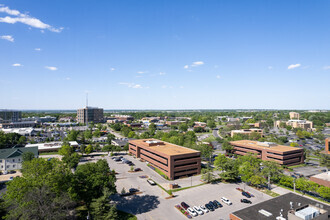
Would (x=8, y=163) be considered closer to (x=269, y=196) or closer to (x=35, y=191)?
(x=35, y=191)

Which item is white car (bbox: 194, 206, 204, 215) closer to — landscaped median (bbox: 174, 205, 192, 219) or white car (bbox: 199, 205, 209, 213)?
white car (bbox: 199, 205, 209, 213)

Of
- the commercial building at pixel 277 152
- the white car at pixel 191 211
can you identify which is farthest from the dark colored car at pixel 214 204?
the commercial building at pixel 277 152

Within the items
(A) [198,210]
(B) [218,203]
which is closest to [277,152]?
(B) [218,203]

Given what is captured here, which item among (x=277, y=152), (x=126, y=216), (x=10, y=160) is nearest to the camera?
(x=126, y=216)

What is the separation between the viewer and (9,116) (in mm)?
185375

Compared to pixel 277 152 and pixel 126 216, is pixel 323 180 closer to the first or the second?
pixel 277 152

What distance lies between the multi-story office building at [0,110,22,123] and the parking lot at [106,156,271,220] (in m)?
185

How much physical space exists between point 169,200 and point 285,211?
2291 centimetres

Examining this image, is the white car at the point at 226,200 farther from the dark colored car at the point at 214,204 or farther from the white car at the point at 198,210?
the white car at the point at 198,210

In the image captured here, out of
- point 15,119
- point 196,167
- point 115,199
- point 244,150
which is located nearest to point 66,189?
point 115,199

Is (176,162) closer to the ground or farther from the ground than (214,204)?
farther from the ground

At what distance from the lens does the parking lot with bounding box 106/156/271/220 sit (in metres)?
38.3

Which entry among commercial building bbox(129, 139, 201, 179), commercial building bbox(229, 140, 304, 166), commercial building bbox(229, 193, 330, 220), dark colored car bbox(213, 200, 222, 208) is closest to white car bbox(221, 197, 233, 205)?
dark colored car bbox(213, 200, 222, 208)

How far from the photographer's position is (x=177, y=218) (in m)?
36.6
